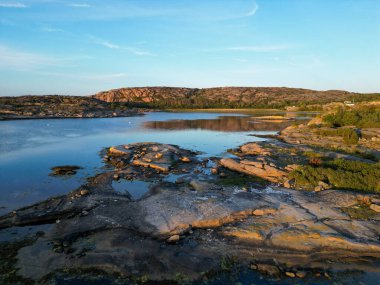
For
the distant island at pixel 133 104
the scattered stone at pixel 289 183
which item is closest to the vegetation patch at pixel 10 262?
the scattered stone at pixel 289 183

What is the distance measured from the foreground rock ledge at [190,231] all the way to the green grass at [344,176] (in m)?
2.09

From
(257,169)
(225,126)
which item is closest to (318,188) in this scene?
(257,169)

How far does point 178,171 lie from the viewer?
2617 cm

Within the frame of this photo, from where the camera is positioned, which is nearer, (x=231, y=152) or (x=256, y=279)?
(x=256, y=279)

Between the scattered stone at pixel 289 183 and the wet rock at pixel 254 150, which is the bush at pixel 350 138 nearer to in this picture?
the wet rock at pixel 254 150

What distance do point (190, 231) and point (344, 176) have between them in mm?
12103

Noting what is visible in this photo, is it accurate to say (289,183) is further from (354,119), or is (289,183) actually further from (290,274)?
(354,119)

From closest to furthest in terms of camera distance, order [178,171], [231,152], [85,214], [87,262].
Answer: [87,262], [85,214], [178,171], [231,152]

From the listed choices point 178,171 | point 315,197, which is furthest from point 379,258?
point 178,171

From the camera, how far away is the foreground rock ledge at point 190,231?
12.0 meters

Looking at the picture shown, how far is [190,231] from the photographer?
14.5 m

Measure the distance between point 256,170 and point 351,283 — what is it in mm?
13847

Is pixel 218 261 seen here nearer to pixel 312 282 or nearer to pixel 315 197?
pixel 312 282

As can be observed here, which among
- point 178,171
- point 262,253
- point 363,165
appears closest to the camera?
point 262,253
